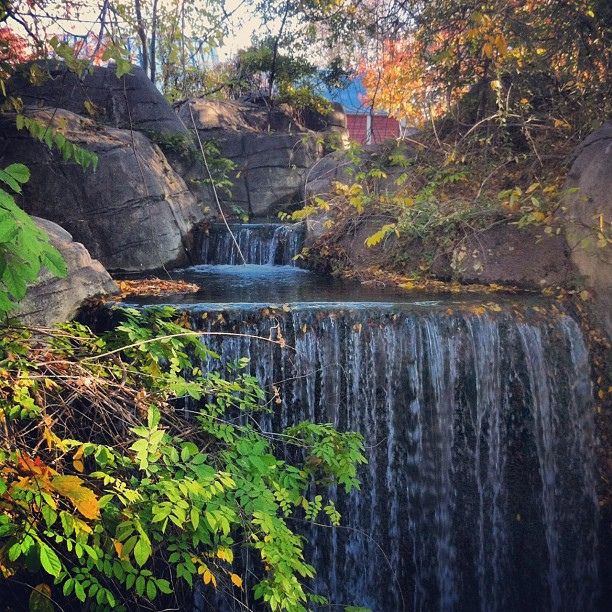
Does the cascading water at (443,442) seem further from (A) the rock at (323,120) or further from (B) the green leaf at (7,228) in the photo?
(A) the rock at (323,120)

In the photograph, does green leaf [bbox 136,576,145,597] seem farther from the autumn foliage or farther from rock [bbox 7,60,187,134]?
rock [bbox 7,60,187,134]

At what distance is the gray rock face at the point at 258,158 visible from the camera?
44.7ft

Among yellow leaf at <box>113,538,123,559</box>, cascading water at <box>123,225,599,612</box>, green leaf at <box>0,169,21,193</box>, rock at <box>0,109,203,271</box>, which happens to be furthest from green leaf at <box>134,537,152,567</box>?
rock at <box>0,109,203,271</box>

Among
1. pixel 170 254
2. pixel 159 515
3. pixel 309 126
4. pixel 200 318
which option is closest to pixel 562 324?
pixel 200 318

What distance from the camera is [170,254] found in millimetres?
8898

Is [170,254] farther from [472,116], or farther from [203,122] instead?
[203,122]

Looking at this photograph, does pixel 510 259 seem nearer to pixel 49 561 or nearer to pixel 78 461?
pixel 78 461

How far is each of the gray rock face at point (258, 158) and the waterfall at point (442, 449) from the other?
8.14 metres

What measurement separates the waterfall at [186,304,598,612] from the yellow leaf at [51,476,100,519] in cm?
249

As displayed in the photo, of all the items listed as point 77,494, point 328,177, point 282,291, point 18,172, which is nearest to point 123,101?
point 328,177

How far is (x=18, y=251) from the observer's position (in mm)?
2449

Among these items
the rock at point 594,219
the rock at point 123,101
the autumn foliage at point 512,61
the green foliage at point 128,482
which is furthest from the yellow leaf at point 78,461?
the rock at point 123,101

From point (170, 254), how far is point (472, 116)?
4809 millimetres

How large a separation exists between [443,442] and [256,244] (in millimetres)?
4952
